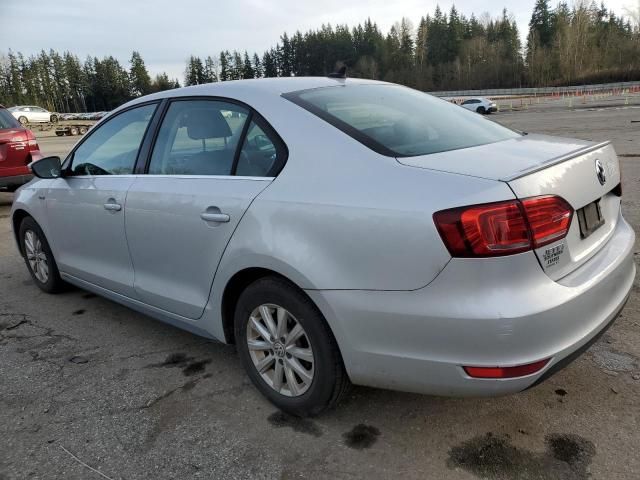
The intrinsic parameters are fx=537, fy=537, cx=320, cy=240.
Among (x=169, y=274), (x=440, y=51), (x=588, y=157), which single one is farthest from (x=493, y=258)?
(x=440, y=51)

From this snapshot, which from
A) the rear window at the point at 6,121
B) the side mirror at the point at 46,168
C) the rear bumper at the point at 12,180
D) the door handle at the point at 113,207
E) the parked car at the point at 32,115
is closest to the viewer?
the door handle at the point at 113,207

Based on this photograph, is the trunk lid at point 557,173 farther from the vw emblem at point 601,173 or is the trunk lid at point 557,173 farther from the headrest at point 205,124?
the headrest at point 205,124

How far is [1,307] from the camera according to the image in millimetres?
4523

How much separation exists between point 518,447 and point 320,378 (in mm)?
919

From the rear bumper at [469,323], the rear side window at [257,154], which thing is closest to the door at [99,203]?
the rear side window at [257,154]

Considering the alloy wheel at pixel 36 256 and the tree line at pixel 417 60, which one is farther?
the tree line at pixel 417 60

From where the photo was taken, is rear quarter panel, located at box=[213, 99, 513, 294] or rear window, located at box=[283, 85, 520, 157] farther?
rear window, located at box=[283, 85, 520, 157]

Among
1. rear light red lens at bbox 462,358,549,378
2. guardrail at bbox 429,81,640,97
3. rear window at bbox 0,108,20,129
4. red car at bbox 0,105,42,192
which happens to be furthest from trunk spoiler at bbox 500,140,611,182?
guardrail at bbox 429,81,640,97

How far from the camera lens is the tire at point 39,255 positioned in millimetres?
4480

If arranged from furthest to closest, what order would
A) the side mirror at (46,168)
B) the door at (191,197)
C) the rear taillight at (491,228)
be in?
the side mirror at (46,168)
the door at (191,197)
the rear taillight at (491,228)

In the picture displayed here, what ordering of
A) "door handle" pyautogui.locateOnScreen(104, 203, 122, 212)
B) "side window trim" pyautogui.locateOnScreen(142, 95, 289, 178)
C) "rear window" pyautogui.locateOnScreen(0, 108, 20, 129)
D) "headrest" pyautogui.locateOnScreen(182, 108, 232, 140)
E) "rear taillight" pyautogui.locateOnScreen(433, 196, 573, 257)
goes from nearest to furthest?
"rear taillight" pyautogui.locateOnScreen(433, 196, 573, 257) < "side window trim" pyautogui.locateOnScreen(142, 95, 289, 178) < "headrest" pyautogui.locateOnScreen(182, 108, 232, 140) < "door handle" pyautogui.locateOnScreen(104, 203, 122, 212) < "rear window" pyautogui.locateOnScreen(0, 108, 20, 129)

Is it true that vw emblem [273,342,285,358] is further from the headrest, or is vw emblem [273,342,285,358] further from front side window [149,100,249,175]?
the headrest

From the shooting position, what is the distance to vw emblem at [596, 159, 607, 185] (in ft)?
8.05

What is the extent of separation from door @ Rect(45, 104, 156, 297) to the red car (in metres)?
5.07
